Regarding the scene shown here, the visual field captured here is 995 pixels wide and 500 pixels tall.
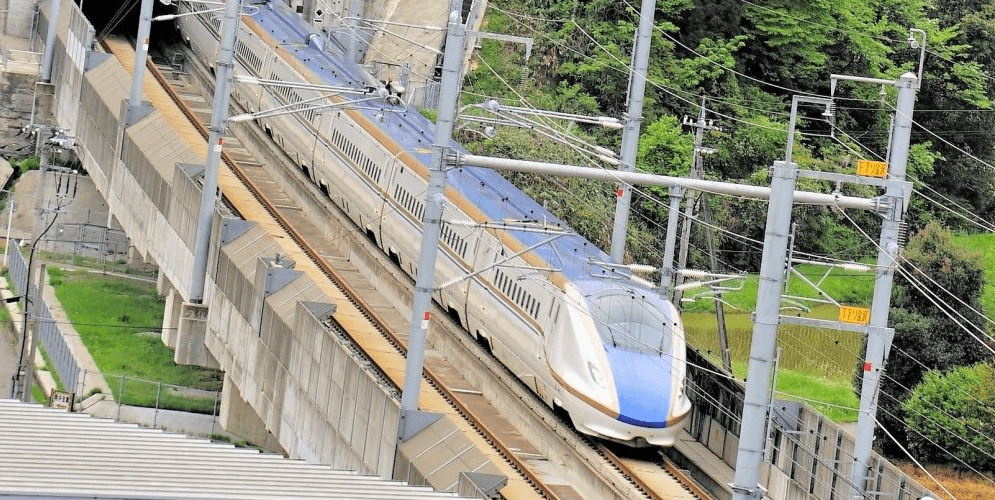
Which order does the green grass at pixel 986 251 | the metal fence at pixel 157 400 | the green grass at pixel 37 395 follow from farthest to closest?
1. the green grass at pixel 986 251
2. the green grass at pixel 37 395
3. the metal fence at pixel 157 400

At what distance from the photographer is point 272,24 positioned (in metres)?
57.9

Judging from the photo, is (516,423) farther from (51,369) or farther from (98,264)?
(98,264)

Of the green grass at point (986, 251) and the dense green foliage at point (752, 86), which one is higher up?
the dense green foliage at point (752, 86)

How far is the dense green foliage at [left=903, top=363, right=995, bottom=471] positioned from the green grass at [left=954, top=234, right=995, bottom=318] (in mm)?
13407

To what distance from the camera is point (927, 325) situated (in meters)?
48.5

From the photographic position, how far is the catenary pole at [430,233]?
29844 millimetres

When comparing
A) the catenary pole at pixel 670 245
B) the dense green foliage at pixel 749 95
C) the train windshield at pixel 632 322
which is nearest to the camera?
the train windshield at pixel 632 322

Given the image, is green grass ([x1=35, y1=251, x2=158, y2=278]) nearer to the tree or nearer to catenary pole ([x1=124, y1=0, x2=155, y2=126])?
catenary pole ([x1=124, y1=0, x2=155, y2=126])

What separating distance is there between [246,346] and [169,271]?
661 cm

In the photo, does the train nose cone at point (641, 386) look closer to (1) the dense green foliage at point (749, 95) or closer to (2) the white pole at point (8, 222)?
(1) the dense green foliage at point (749, 95)

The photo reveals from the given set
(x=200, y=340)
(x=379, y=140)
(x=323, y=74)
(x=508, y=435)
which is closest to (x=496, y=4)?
(x=323, y=74)

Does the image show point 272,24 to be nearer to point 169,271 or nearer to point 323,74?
point 323,74

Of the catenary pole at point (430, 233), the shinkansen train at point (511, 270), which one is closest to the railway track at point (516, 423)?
the shinkansen train at point (511, 270)

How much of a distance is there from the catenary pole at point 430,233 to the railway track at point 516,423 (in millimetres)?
2900
